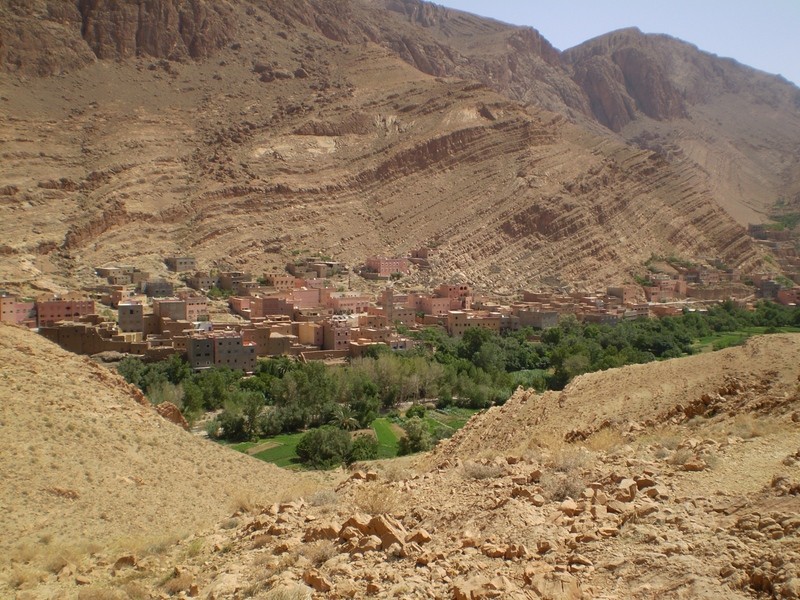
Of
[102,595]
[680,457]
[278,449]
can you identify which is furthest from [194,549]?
[278,449]

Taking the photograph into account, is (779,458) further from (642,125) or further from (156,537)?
(642,125)

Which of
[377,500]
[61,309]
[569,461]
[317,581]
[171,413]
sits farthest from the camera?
[61,309]

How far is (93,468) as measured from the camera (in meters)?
10.3

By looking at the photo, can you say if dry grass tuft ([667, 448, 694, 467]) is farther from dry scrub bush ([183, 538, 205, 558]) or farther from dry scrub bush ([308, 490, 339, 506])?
dry scrub bush ([183, 538, 205, 558])

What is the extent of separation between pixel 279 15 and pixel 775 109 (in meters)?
94.3

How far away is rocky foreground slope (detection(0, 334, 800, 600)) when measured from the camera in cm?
510

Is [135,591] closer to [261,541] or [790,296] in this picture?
[261,541]

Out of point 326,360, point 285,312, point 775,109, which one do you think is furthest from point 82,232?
point 775,109

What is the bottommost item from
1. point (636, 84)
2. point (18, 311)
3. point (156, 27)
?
point (18, 311)

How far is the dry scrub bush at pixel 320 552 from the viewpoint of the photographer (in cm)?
600

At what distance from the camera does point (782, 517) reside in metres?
5.29

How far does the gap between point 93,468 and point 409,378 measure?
19.4 m

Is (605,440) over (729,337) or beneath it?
over

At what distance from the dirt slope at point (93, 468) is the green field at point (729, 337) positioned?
92.5 ft
